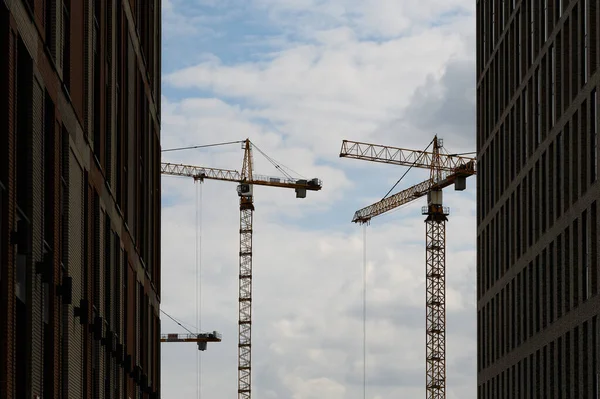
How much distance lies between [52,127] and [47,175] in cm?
111

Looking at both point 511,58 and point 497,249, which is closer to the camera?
point 511,58

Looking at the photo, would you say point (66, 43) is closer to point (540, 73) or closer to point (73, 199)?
point (73, 199)

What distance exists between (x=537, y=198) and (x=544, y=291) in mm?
5447

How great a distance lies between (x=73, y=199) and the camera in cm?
3403

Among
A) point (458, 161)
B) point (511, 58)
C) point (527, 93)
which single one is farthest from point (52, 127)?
point (458, 161)

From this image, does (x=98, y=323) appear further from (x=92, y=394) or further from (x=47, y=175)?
(x=47, y=175)

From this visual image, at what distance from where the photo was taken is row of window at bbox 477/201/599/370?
6331cm

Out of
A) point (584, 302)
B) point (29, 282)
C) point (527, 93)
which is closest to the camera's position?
point (29, 282)

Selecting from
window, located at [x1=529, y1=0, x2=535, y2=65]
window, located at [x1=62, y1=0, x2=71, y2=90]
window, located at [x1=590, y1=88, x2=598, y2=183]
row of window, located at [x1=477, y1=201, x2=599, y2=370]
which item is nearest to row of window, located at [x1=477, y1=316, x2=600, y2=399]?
row of window, located at [x1=477, y1=201, x2=599, y2=370]

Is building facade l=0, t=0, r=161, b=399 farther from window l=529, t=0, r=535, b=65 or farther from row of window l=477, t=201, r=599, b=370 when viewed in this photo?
window l=529, t=0, r=535, b=65

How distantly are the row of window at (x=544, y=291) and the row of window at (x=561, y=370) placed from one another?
1.42 metres

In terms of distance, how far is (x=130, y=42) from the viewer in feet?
167

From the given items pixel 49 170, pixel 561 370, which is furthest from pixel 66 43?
pixel 561 370

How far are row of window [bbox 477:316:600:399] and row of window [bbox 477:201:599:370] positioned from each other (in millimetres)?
1421
